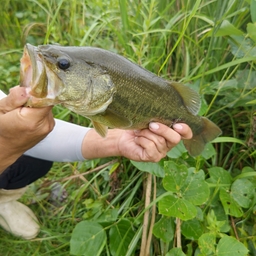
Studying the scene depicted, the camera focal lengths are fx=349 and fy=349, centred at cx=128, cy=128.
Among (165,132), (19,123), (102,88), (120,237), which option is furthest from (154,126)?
(120,237)

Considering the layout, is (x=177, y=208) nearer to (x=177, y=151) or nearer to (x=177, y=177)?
(x=177, y=177)

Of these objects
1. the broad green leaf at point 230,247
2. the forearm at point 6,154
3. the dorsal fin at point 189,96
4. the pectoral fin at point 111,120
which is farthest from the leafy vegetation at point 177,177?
the forearm at point 6,154

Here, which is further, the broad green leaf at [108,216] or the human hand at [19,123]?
the broad green leaf at [108,216]

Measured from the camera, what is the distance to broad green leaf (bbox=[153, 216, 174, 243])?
5.11ft

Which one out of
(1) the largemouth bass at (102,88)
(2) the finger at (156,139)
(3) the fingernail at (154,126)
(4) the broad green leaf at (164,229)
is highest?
(1) the largemouth bass at (102,88)

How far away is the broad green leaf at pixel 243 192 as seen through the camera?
62.4 inches

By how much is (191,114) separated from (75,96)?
55 centimetres

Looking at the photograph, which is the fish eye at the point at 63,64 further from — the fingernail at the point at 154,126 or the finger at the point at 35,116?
the fingernail at the point at 154,126

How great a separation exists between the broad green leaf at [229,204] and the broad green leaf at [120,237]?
0.45 m

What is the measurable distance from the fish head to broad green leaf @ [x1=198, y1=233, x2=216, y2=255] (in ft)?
2.22

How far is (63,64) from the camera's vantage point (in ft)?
3.47

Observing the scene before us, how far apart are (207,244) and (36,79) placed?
3.05 ft

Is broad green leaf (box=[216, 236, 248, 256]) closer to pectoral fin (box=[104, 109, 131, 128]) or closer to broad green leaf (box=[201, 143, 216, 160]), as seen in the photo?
broad green leaf (box=[201, 143, 216, 160])

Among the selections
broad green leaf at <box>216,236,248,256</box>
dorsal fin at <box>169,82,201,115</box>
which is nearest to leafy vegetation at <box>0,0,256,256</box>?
broad green leaf at <box>216,236,248,256</box>
